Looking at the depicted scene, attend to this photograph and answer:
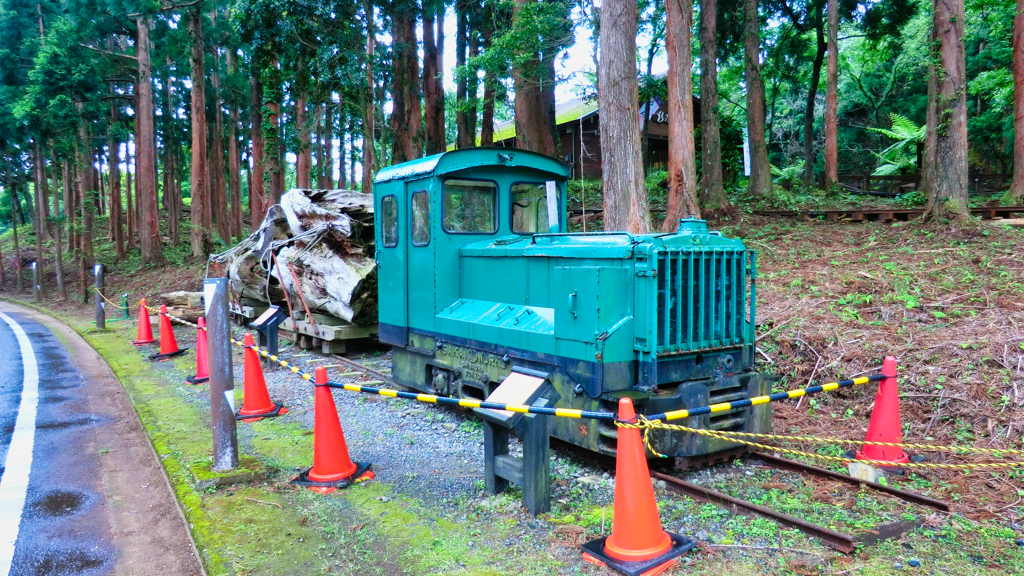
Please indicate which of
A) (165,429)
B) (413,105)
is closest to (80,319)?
(413,105)

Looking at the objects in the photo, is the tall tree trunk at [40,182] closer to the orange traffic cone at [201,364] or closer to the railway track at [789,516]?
the orange traffic cone at [201,364]

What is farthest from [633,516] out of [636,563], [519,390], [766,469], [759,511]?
[766,469]

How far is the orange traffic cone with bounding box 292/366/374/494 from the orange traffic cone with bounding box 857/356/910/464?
4.07 metres

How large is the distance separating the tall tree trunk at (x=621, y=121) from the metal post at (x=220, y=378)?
5.48m

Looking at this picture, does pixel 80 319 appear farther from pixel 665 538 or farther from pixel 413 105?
pixel 665 538

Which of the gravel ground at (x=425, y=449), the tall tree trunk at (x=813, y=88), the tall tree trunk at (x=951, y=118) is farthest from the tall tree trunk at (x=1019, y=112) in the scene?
the gravel ground at (x=425, y=449)

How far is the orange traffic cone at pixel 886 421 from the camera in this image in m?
5.14

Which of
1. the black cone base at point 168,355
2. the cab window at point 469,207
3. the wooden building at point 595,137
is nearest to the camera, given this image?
the cab window at point 469,207

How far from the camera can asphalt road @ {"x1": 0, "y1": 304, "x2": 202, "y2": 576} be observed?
12.8 ft

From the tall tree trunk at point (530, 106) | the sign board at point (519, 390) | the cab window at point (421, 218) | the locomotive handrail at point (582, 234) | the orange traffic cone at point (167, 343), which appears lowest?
the orange traffic cone at point (167, 343)

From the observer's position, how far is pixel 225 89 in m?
25.7

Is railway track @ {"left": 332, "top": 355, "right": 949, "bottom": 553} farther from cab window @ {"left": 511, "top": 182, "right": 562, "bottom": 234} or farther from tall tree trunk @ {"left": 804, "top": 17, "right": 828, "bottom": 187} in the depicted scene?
tall tree trunk @ {"left": 804, "top": 17, "right": 828, "bottom": 187}

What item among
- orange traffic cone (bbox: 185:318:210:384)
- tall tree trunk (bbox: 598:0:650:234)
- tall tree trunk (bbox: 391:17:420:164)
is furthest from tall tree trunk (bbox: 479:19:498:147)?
orange traffic cone (bbox: 185:318:210:384)

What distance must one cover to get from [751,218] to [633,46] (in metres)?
7.73
